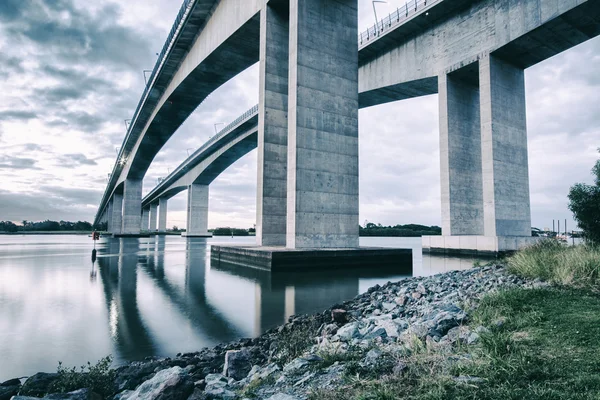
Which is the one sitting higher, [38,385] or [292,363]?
[292,363]

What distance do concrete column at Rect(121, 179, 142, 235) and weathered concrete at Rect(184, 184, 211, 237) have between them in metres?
10.7

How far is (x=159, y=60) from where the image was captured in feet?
113

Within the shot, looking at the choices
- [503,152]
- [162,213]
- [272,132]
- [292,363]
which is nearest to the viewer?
[292,363]

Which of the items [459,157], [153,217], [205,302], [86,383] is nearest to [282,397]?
[86,383]

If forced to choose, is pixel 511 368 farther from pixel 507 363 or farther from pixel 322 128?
pixel 322 128

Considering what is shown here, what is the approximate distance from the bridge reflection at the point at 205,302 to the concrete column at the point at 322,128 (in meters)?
3.04

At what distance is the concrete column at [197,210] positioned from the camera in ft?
248

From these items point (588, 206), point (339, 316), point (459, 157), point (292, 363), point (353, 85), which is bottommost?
point (339, 316)

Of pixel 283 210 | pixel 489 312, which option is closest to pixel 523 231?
pixel 283 210

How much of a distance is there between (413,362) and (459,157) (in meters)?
29.1

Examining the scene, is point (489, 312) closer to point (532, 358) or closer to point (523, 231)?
point (532, 358)

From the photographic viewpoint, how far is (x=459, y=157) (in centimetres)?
2953

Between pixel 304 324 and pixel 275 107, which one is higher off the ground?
pixel 275 107

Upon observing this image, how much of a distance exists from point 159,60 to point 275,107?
19181mm
